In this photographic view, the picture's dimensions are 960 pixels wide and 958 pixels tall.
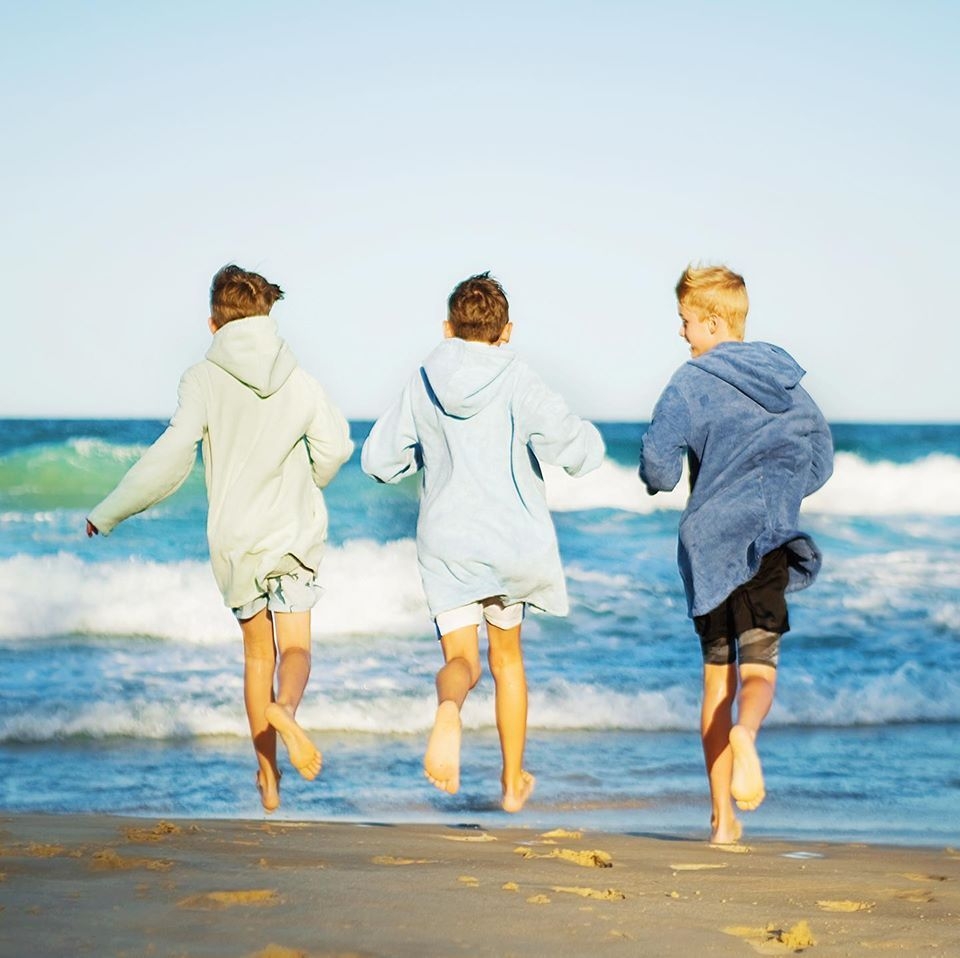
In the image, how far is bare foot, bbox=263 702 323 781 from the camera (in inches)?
184

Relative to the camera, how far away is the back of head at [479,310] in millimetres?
5055

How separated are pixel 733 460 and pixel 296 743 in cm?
168

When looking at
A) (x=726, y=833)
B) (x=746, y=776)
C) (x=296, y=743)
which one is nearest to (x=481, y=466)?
(x=296, y=743)

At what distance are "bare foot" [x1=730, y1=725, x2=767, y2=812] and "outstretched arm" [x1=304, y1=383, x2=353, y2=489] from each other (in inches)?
70.0

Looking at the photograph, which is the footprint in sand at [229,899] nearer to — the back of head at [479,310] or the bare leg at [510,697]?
the bare leg at [510,697]

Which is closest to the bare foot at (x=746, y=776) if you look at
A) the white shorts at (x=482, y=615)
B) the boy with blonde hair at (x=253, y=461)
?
the white shorts at (x=482, y=615)

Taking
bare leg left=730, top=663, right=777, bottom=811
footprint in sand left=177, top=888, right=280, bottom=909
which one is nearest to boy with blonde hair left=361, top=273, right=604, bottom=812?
bare leg left=730, top=663, right=777, bottom=811

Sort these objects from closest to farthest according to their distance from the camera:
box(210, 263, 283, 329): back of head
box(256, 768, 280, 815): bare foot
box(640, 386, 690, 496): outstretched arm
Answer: box(640, 386, 690, 496): outstretched arm < box(210, 263, 283, 329): back of head < box(256, 768, 280, 815): bare foot

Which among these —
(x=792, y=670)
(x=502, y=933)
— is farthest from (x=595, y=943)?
(x=792, y=670)

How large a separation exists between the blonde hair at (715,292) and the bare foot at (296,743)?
191 cm

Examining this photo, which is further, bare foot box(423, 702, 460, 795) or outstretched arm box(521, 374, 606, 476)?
outstretched arm box(521, 374, 606, 476)

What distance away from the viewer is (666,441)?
183 inches

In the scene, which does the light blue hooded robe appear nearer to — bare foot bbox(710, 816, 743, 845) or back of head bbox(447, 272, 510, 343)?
back of head bbox(447, 272, 510, 343)

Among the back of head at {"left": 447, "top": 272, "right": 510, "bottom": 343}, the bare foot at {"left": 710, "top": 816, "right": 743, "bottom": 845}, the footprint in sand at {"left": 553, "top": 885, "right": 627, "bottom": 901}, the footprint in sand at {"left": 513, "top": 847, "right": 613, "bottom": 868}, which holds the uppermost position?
the back of head at {"left": 447, "top": 272, "right": 510, "bottom": 343}
